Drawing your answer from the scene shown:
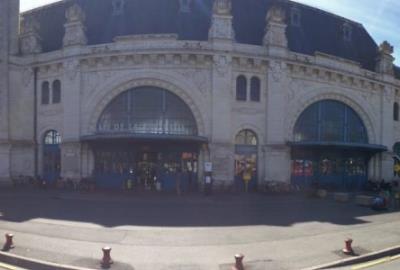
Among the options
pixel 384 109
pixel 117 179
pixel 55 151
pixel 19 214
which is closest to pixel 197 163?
pixel 117 179

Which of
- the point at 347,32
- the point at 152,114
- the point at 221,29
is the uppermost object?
the point at 347,32

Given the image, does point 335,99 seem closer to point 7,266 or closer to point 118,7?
point 118,7

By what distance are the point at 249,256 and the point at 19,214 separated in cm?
1086

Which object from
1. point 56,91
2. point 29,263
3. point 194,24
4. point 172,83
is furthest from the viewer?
point 56,91

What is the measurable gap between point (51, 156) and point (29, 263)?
922 inches

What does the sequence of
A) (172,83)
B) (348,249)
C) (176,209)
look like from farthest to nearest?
(172,83) → (176,209) → (348,249)

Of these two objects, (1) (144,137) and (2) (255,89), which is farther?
(2) (255,89)

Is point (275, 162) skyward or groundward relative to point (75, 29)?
groundward

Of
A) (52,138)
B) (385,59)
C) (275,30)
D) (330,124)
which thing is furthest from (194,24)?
(385,59)

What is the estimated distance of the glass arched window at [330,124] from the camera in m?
31.8

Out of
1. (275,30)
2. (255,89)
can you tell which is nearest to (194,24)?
(275,30)

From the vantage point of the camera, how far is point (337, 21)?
3769 cm

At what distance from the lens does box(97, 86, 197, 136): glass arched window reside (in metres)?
29.0

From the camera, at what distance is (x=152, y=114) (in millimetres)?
29141
